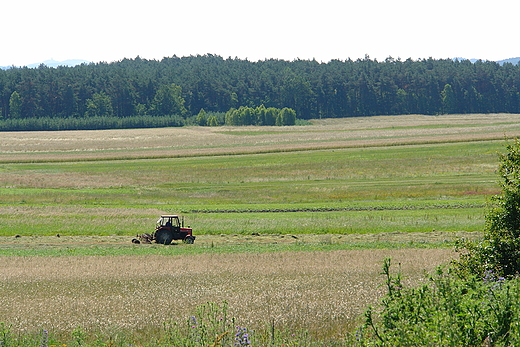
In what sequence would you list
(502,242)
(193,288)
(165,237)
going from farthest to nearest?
(165,237), (193,288), (502,242)

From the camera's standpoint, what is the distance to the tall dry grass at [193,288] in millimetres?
16531

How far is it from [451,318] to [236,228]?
29.5 m

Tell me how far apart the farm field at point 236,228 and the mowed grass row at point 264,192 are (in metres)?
0.18

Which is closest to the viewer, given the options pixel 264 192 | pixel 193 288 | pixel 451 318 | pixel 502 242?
pixel 451 318

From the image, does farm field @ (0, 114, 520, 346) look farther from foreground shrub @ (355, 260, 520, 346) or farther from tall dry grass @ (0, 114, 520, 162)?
tall dry grass @ (0, 114, 520, 162)

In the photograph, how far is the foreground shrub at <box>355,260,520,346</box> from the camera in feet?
31.6

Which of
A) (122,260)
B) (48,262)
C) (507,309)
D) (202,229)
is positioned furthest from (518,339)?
(202,229)

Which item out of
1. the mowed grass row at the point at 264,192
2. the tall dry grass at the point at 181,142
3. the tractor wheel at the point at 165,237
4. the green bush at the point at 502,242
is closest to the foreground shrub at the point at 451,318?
the green bush at the point at 502,242

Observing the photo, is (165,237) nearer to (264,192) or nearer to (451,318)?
(264,192)

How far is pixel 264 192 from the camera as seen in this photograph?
6034cm

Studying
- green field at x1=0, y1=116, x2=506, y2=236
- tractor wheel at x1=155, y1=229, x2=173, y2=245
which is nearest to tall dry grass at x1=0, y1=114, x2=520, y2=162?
green field at x1=0, y1=116, x2=506, y2=236

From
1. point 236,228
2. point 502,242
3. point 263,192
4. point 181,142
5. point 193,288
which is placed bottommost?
point 236,228

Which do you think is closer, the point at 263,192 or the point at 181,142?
the point at 263,192

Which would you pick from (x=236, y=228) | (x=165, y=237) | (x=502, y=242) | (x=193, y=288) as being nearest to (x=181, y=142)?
(x=236, y=228)
